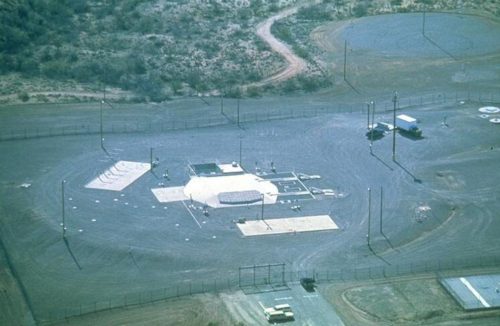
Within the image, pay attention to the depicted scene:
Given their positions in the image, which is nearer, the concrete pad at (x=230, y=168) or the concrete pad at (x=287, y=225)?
the concrete pad at (x=287, y=225)

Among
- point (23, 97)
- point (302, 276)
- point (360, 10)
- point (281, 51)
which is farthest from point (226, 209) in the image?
point (360, 10)

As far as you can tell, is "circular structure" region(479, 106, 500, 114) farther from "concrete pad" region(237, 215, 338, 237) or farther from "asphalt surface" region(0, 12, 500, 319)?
"concrete pad" region(237, 215, 338, 237)

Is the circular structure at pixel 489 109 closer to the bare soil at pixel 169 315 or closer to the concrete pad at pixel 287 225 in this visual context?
the concrete pad at pixel 287 225

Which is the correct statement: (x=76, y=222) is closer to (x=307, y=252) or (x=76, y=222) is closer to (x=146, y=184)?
(x=146, y=184)

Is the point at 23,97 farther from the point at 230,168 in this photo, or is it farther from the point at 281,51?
the point at 281,51

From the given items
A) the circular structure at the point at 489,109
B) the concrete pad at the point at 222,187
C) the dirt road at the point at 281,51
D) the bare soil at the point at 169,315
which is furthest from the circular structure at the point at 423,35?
the bare soil at the point at 169,315
